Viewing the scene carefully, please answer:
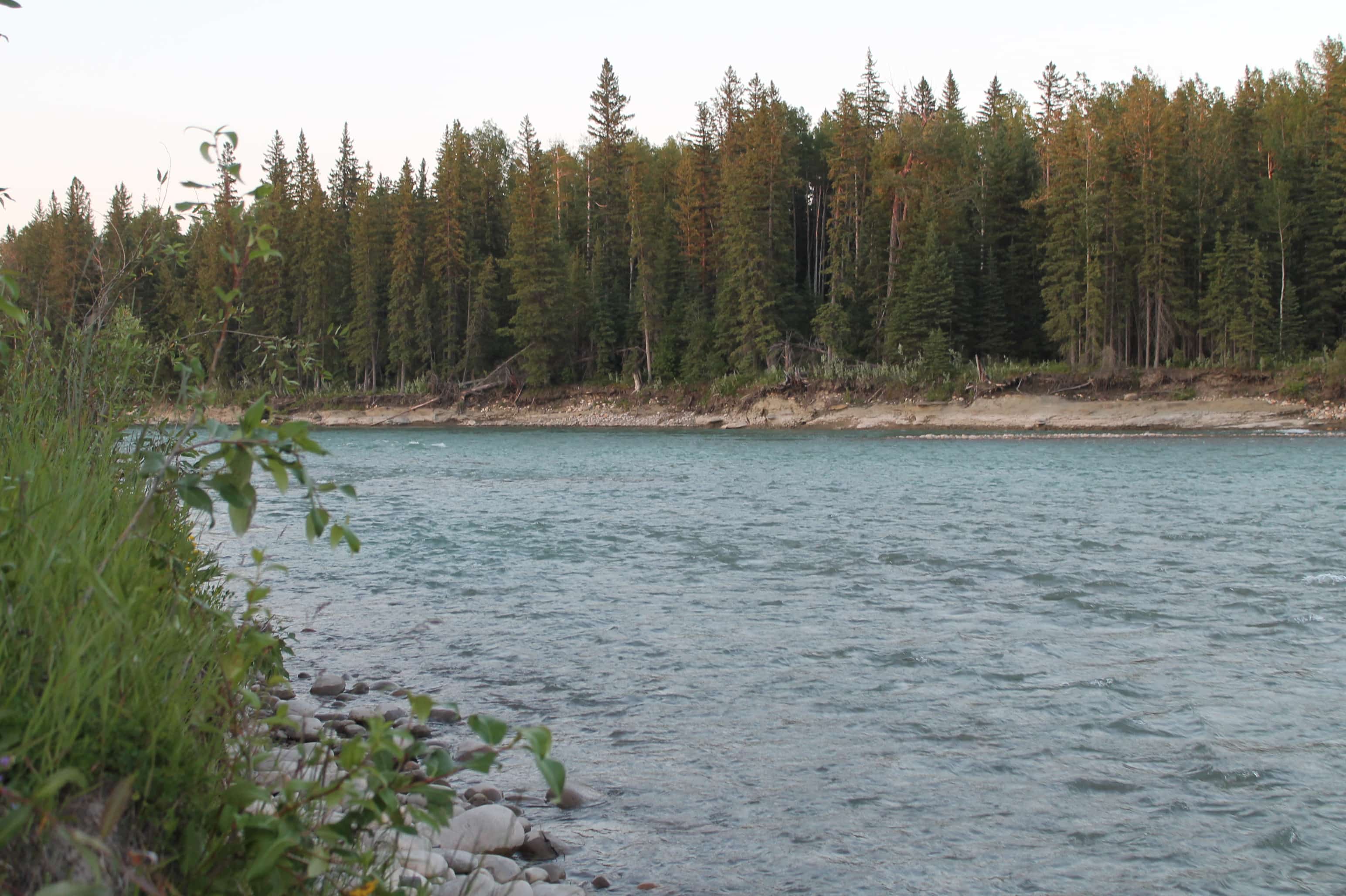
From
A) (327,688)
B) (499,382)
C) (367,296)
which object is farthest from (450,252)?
(327,688)

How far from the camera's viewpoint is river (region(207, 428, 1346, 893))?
4.69m

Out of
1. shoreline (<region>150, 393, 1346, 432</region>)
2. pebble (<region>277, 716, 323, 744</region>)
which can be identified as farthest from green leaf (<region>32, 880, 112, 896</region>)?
shoreline (<region>150, 393, 1346, 432</region>)

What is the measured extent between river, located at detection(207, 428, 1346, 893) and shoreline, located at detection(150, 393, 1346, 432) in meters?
22.7

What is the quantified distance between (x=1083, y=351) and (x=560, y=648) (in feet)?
162

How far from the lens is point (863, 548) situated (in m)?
13.3

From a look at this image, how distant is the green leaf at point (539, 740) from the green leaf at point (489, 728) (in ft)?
0.16

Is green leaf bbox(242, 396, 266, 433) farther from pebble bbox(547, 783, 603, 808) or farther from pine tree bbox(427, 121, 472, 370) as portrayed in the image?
pine tree bbox(427, 121, 472, 370)

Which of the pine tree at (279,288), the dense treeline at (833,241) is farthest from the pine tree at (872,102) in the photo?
the pine tree at (279,288)

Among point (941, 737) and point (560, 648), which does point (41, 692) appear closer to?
point (941, 737)

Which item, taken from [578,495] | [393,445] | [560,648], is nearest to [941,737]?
[560,648]

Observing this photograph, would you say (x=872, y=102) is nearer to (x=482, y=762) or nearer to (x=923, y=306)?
(x=923, y=306)

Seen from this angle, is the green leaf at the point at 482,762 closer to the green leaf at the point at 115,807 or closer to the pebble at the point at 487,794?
the green leaf at the point at 115,807

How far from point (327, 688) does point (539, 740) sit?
5115mm

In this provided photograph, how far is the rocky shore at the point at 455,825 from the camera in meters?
3.47
